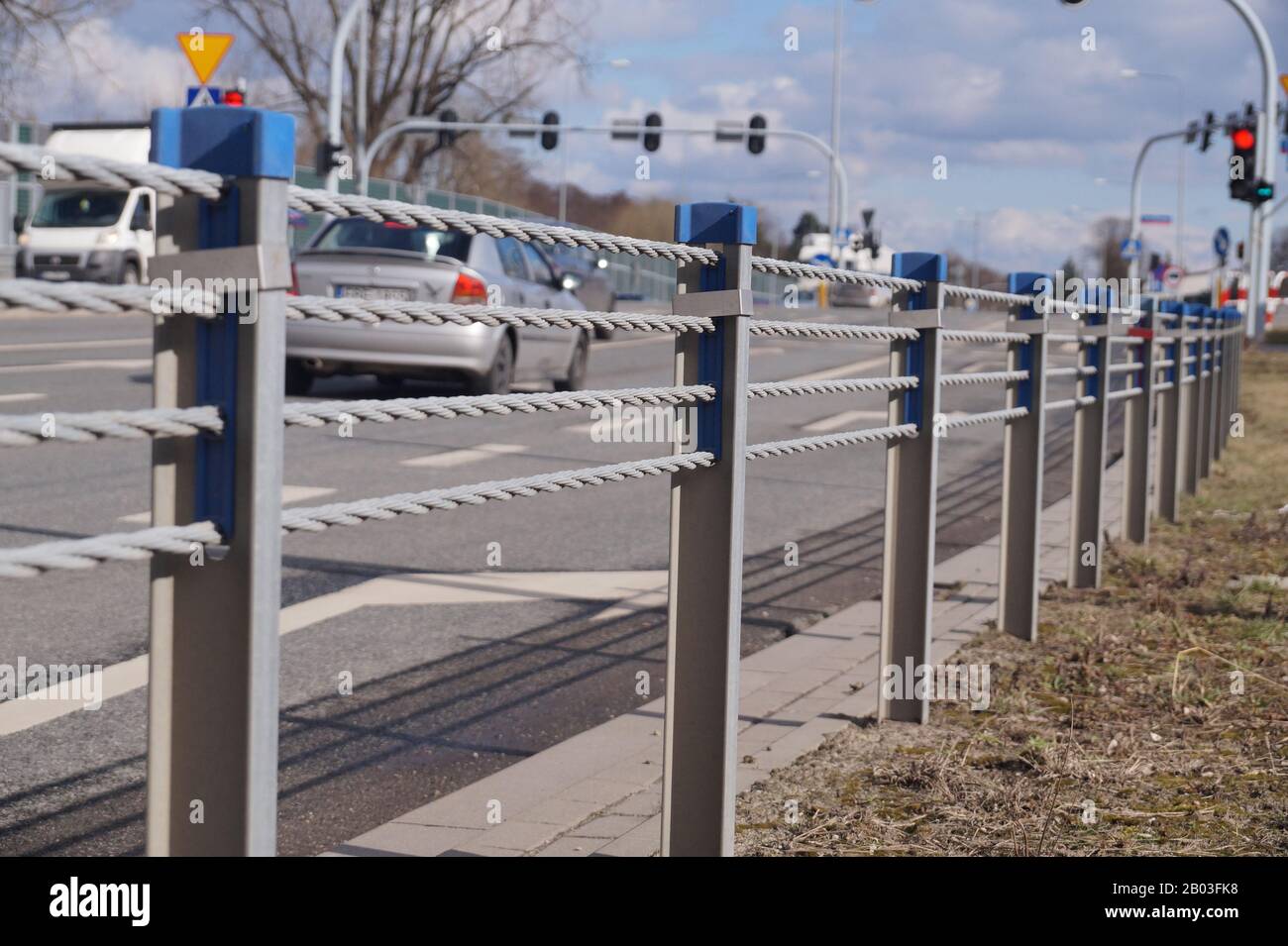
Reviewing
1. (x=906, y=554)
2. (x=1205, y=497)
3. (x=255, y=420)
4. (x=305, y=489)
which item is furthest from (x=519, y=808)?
(x=1205, y=497)

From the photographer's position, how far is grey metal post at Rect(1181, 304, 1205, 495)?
468 inches

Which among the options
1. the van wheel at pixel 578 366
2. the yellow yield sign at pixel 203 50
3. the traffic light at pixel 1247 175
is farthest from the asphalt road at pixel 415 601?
the traffic light at pixel 1247 175

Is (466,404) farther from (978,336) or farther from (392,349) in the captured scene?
(392,349)

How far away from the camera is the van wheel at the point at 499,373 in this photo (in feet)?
48.8

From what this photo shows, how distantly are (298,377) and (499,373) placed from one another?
71.1 inches

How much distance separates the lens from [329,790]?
4.29m

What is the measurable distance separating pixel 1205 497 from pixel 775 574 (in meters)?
5.35

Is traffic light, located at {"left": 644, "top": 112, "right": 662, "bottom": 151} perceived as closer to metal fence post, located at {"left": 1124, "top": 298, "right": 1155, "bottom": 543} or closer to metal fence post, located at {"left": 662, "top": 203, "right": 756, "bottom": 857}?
metal fence post, located at {"left": 1124, "top": 298, "right": 1155, "bottom": 543}

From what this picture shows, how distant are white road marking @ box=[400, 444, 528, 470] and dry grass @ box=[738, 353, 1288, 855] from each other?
5.06m

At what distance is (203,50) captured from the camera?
16875mm

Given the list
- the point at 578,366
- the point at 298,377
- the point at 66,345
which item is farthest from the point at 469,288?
the point at 66,345

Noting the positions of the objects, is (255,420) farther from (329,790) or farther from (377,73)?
(377,73)

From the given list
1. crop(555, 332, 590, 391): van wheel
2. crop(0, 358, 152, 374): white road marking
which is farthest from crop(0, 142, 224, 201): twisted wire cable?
crop(555, 332, 590, 391): van wheel

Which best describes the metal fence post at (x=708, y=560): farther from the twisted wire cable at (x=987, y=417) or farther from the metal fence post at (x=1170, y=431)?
the metal fence post at (x=1170, y=431)
